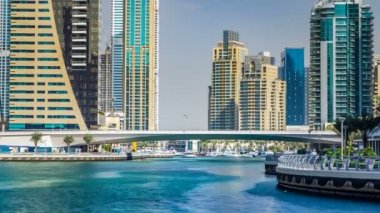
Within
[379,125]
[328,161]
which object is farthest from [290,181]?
[379,125]

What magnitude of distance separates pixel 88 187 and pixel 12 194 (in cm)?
1461

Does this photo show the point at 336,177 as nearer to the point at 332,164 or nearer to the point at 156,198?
the point at 332,164

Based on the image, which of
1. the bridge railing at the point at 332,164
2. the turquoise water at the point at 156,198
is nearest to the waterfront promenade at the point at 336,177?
the bridge railing at the point at 332,164

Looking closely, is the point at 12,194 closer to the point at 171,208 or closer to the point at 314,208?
the point at 171,208

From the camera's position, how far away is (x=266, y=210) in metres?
70.1

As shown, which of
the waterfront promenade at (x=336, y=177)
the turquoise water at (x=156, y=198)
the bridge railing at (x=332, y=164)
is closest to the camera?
the waterfront promenade at (x=336, y=177)

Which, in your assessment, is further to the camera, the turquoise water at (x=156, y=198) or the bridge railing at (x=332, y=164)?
the turquoise water at (x=156, y=198)

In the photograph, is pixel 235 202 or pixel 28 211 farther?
pixel 235 202

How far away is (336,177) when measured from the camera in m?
74.2

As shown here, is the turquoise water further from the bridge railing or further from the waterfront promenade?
the bridge railing

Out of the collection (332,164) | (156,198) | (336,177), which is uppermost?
(332,164)

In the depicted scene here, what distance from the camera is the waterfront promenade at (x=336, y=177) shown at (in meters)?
70.4

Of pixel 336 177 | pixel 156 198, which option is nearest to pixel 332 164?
pixel 336 177

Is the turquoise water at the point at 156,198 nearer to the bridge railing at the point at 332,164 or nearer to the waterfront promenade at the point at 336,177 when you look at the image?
the waterfront promenade at the point at 336,177
